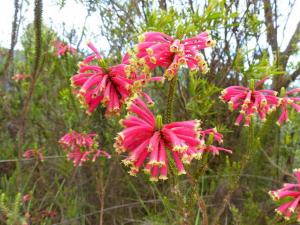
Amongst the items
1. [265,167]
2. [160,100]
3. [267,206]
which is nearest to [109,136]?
[160,100]

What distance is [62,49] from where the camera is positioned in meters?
4.18

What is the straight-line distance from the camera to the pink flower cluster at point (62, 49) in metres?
4.17

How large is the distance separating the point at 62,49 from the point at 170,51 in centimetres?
257

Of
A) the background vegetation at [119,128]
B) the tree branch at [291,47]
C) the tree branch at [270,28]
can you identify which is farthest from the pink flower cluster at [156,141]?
the tree branch at [291,47]

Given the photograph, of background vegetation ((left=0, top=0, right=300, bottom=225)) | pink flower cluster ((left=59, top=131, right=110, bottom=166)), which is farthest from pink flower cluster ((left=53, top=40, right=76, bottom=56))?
pink flower cluster ((left=59, top=131, right=110, bottom=166))

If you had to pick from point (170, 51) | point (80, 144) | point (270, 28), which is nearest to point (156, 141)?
point (170, 51)

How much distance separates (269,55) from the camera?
15.4ft

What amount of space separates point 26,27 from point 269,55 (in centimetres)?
295

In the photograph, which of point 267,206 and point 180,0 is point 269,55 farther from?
point 267,206

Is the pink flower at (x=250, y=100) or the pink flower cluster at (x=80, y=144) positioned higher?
the pink flower at (x=250, y=100)

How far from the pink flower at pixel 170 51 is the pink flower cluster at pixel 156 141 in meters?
0.21

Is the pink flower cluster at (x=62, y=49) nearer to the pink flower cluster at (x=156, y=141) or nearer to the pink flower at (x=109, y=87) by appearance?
the pink flower at (x=109, y=87)

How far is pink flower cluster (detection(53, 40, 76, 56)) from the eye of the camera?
13.7 feet

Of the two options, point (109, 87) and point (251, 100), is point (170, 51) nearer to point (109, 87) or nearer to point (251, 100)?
point (109, 87)
